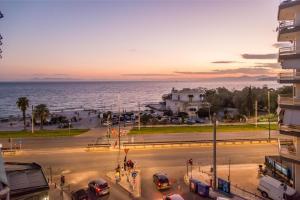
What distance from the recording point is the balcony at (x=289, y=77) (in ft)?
103

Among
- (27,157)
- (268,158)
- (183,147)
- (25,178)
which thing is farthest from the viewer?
(183,147)

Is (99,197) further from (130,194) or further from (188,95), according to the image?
(188,95)

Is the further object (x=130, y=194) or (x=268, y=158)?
(x=268, y=158)

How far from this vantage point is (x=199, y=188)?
3253cm

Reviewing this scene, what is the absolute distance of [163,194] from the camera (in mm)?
33062

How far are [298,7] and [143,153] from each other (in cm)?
2789

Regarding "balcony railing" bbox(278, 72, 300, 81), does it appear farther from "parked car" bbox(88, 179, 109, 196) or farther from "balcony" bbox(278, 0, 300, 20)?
"parked car" bbox(88, 179, 109, 196)

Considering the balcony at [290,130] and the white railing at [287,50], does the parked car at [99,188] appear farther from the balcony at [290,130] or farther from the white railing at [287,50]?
the white railing at [287,50]

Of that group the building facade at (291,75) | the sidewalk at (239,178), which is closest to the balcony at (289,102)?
the building facade at (291,75)

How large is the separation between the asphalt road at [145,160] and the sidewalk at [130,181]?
1.69 feet

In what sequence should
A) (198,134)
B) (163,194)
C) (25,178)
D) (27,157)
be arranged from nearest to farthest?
(25,178)
(163,194)
(27,157)
(198,134)

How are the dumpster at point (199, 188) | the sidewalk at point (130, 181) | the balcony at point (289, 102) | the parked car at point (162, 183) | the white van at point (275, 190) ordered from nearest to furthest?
1. the white van at point (275, 190)
2. the balcony at point (289, 102)
3. the dumpster at point (199, 188)
4. the sidewalk at point (130, 181)
5. the parked car at point (162, 183)

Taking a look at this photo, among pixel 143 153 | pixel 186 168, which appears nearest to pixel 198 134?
pixel 143 153

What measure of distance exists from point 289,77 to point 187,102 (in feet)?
276
